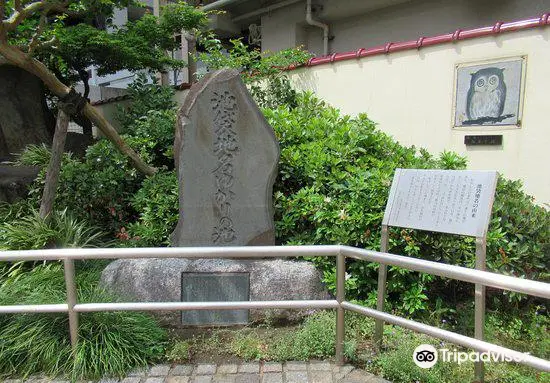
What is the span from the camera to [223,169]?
4.02 meters

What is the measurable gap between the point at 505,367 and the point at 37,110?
9724 mm

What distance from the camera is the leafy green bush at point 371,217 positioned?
3412 millimetres

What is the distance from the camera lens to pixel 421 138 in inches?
222

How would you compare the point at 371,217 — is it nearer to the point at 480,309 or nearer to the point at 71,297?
the point at 480,309

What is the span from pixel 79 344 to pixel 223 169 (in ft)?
6.38

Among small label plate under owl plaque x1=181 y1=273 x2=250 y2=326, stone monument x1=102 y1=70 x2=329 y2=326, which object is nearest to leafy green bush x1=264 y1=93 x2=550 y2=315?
stone monument x1=102 y1=70 x2=329 y2=326

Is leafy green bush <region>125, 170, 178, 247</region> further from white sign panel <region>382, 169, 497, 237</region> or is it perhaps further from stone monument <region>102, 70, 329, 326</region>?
white sign panel <region>382, 169, 497, 237</region>

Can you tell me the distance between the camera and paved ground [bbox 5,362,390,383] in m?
2.82

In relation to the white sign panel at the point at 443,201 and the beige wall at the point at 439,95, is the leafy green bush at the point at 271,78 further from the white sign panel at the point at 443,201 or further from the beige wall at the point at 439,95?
the white sign panel at the point at 443,201

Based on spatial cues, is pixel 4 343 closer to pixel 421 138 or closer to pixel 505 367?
pixel 505 367

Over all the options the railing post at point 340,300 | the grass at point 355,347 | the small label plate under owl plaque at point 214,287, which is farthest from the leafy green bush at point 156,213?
the railing post at point 340,300

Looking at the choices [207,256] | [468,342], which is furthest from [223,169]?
[468,342]

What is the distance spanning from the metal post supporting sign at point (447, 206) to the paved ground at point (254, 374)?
0.39 m

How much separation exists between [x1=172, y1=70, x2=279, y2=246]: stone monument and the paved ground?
51.2 inches
